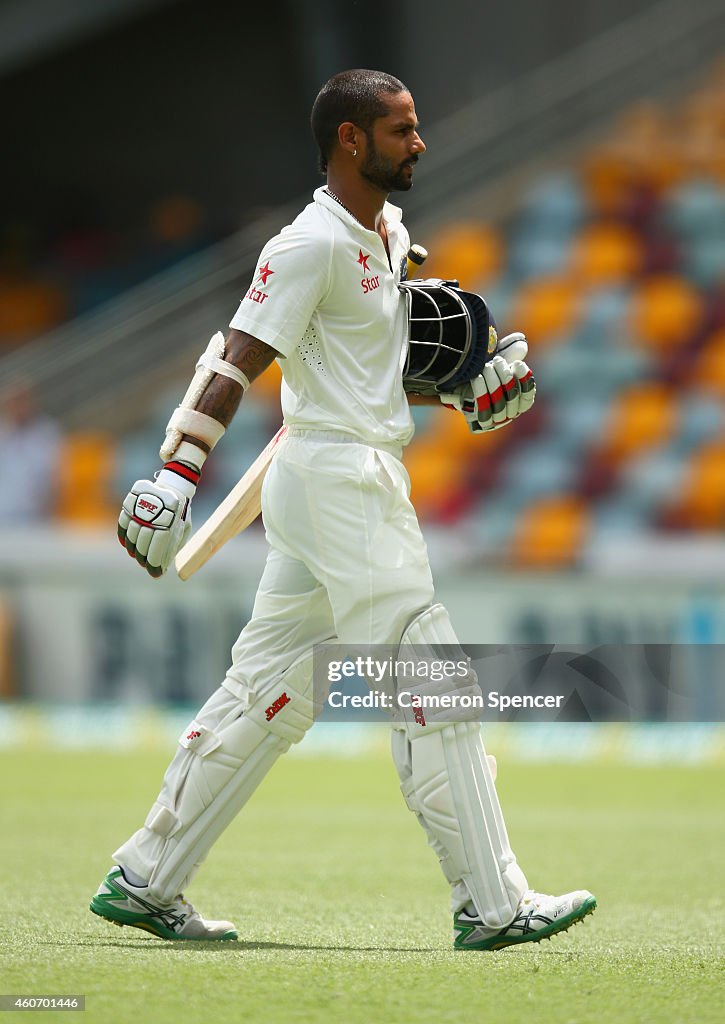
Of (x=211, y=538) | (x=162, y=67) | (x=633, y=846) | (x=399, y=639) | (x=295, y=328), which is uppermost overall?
(x=162, y=67)

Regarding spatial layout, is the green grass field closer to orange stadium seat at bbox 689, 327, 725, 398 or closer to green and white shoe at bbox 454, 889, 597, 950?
green and white shoe at bbox 454, 889, 597, 950

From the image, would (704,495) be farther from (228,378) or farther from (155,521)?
(155,521)

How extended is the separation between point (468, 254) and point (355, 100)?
860cm

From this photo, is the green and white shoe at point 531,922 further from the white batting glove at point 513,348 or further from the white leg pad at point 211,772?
the white batting glove at point 513,348

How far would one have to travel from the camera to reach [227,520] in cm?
357

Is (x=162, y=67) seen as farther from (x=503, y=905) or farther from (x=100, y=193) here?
(x=503, y=905)

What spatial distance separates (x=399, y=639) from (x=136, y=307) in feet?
27.0

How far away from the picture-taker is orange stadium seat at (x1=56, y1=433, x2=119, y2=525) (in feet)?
33.0

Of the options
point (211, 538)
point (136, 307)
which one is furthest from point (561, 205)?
point (211, 538)

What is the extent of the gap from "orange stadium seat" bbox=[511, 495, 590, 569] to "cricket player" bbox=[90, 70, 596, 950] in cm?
488

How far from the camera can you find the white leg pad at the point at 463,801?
126 inches

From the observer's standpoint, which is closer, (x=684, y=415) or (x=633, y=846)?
(x=633, y=846)

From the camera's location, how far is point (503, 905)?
3.21 m

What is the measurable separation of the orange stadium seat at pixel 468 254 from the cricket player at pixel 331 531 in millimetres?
8156
